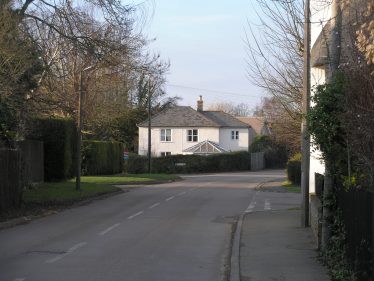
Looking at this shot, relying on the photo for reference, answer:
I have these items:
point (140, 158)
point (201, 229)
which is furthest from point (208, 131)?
point (201, 229)

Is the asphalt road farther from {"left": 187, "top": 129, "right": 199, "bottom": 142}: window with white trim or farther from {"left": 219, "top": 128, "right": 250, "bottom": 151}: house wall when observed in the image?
{"left": 219, "top": 128, "right": 250, "bottom": 151}: house wall

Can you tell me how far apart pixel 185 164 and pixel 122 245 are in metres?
51.4

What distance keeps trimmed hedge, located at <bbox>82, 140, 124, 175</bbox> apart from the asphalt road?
2479 centimetres

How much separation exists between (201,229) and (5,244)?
5.35 meters

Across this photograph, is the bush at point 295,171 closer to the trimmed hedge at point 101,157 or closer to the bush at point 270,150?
the trimmed hedge at point 101,157

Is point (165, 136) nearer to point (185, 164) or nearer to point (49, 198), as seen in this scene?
point (185, 164)

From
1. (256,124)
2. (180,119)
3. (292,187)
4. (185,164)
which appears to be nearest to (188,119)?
(180,119)

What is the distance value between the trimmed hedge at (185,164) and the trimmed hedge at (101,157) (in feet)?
18.7

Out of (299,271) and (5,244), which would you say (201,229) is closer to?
(5,244)

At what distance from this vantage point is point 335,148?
10320mm

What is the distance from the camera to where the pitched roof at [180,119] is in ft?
252

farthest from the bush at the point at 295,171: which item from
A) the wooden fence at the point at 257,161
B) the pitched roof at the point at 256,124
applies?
the pitched roof at the point at 256,124

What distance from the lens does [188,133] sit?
253ft

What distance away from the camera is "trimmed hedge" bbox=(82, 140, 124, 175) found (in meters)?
46.1
